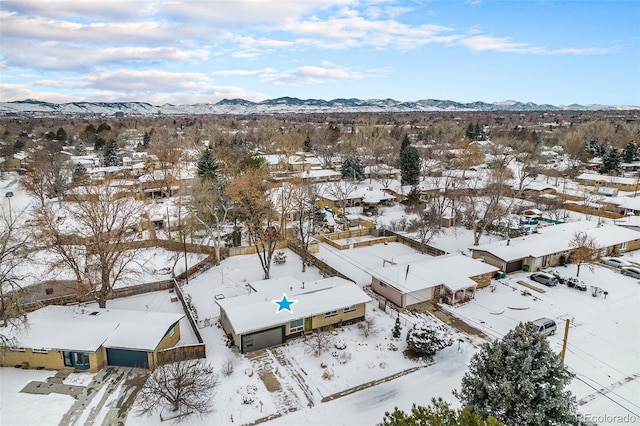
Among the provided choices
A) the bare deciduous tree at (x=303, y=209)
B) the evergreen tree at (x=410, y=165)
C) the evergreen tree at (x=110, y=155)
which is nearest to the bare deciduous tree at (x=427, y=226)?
the bare deciduous tree at (x=303, y=209)

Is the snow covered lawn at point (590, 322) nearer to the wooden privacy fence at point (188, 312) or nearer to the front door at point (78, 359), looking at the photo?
the wooden privacy fence at point (188, 312)

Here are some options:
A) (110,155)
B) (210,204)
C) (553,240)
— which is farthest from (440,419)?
(110,155)

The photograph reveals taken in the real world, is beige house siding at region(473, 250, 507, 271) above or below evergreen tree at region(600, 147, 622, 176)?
below

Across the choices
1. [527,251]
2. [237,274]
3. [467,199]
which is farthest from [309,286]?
[467,199]

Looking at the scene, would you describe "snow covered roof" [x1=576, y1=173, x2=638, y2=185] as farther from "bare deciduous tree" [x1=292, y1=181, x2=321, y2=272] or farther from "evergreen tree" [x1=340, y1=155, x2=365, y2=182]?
"bare deciduous tree" [x1=292, y1=181, x2=321, y2=272]

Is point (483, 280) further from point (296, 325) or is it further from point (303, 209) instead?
point (303, 209)

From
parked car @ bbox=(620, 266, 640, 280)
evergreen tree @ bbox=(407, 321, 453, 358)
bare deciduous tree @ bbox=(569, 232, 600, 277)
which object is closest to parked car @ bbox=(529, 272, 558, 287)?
bare deciduous tree @ bbox=(569, 232, 600, 277)

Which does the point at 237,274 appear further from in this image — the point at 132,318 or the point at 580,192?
the point at 580,192
